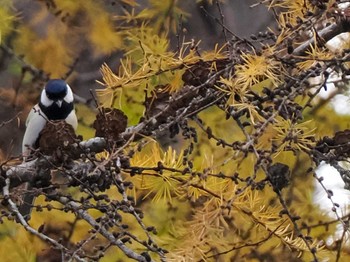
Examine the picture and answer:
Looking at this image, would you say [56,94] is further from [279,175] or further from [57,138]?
[279,175]

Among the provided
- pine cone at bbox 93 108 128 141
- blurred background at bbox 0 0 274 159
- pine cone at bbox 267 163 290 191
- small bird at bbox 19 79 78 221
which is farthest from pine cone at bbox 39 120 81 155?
blurred background at bbox 0 0 274 159

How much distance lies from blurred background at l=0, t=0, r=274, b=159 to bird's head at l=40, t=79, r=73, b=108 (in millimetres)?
119

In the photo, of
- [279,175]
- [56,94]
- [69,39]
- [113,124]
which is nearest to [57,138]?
[113,124]

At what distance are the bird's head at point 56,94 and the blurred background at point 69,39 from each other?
12 cm

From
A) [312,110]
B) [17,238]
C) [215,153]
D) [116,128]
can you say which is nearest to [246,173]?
[215,153]

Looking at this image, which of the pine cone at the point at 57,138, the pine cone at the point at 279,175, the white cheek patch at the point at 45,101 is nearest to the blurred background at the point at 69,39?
the white cheek patch at the point at 45,101

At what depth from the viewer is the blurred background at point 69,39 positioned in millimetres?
2467

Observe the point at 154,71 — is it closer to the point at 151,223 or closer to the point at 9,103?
the point at 151,223

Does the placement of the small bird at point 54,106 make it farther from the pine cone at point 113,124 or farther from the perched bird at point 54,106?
the pine cone at point 113,124

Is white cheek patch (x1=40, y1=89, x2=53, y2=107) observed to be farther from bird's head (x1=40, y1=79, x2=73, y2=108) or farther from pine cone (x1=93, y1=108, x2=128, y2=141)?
pine cone (x1=93, y1=108, x2=128, y2=141)

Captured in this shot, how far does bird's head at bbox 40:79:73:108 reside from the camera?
2.30 m

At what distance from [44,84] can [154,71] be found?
3.60 feet

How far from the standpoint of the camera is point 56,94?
2307 mm

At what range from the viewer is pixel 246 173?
82.5 inches
